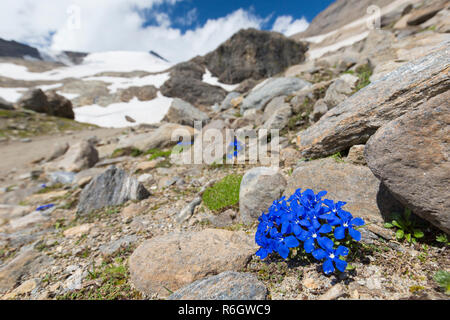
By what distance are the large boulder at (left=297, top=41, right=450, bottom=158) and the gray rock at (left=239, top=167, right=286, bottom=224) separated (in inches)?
37.9

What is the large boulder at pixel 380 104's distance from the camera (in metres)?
2.78

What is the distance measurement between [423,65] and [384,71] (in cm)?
365

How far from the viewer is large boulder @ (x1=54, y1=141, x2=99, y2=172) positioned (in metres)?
9.38

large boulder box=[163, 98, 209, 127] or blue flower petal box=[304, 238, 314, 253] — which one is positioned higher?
large boulder box=[163, 98, 209, 127]

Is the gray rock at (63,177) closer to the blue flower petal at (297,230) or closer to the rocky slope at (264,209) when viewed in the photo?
the rocky slope at (264,209)

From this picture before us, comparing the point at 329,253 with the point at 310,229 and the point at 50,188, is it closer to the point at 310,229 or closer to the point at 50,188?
the point at 310,229

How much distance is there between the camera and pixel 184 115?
14391 mm

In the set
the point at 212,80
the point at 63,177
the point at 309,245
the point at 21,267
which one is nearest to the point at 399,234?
the point at 309,245

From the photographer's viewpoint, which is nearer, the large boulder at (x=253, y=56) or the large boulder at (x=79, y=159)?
the large boulder at (x=79, y=159)

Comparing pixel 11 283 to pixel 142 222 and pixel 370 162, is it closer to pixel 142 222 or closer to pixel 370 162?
pixel 142 222

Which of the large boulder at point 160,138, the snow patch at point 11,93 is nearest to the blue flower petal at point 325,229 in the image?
the large boulder at point 160,138

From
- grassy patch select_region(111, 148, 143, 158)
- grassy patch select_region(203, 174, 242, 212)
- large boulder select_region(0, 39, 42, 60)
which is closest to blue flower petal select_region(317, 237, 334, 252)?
grassy patch select_region(203, 174, 242, 212)

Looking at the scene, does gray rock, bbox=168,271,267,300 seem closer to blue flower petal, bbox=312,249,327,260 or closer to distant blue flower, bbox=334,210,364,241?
blue flower petal, bbox=312,249,327,260

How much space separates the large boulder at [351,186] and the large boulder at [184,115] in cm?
1046
